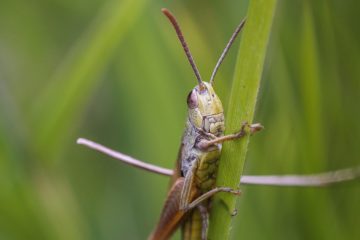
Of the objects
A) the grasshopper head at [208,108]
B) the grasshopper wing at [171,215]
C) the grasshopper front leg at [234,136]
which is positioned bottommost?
the grasshopper wing at [171,215]

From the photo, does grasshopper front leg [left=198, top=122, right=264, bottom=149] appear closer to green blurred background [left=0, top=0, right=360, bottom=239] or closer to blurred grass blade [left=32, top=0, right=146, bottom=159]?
green blurred background [left=0, top=0, right=360, bottom=239]

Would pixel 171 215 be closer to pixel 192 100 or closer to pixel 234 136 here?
pixel 192 100

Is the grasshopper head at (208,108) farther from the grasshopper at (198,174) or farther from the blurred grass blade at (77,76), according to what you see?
the blurred grass blade at (77,76)

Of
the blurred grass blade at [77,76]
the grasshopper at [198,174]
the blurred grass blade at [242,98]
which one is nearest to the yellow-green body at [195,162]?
the grasshopper at [198,174]

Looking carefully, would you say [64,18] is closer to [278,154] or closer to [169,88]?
[169,88]

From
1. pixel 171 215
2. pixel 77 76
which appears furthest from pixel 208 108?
pixel 77 76

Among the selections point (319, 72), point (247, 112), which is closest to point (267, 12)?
point (247, 112)

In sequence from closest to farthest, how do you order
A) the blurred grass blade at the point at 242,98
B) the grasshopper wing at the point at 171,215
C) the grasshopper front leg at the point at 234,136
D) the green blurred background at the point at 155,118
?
the blurred grass blade at the point at 242,98, the grasshopper front leg at the point at 234,136, the green blurred background at the point at 155,118, the grasshopper wing at the point at 171,215
